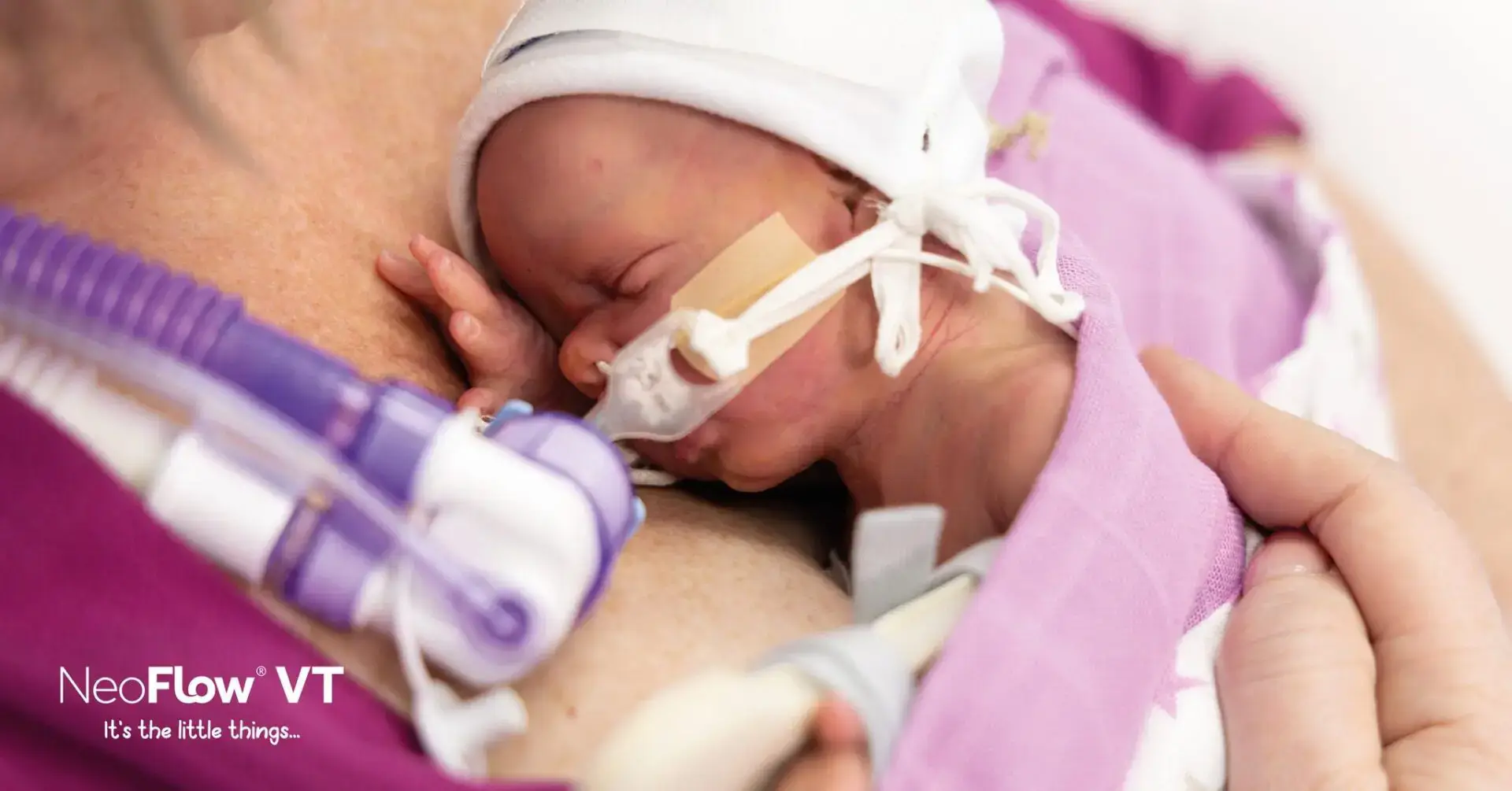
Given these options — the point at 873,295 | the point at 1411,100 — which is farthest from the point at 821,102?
the point at 1411,100

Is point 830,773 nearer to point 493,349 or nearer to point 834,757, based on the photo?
point 834,757

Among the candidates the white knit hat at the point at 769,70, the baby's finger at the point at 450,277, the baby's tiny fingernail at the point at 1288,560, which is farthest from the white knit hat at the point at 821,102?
the baby's tiny fingernail at the point at 1288,560

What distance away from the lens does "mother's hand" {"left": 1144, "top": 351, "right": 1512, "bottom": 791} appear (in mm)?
714

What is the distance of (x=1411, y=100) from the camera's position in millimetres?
1836

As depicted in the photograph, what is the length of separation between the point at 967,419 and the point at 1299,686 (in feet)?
Result: 0.95

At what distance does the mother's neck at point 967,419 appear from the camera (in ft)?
2.73

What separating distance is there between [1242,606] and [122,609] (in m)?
0.69

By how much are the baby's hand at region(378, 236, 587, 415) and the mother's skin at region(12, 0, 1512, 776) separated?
0.02 metres

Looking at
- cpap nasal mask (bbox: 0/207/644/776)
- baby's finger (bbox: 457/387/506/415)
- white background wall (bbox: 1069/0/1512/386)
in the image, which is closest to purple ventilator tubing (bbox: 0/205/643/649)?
cpap nasal mask (bbox: 0/207/644/776)

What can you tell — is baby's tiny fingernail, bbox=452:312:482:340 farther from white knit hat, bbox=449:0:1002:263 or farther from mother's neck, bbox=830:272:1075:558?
mother's neck, bbox=830:272:1075:558

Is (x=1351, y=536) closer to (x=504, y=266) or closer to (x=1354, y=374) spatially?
(x=1354, y=374)

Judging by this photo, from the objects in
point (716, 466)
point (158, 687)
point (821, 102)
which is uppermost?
point (821, 102)

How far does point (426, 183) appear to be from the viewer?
3.19ft

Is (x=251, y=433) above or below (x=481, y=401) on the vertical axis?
above
